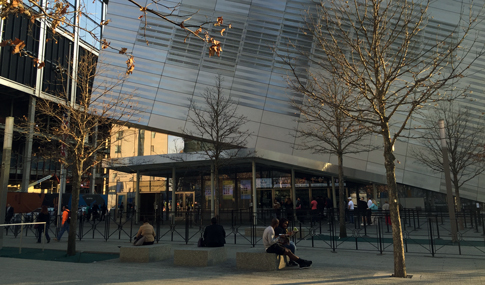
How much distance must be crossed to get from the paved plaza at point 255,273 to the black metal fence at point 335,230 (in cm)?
182

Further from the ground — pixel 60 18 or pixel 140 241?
pixel 60 18

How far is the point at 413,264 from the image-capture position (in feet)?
31.2

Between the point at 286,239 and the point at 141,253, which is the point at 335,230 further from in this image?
the point at 141,253

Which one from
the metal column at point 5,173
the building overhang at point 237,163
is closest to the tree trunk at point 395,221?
the building overhang at point 237,163

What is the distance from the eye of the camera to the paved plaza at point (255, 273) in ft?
24.4

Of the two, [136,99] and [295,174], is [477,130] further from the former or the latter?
[136,99]

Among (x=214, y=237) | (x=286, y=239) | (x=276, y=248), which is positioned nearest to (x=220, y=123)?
(x=214, y=237)

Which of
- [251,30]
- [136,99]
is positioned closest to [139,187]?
[136,99]

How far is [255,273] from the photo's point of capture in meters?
8.45

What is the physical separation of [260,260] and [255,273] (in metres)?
0.45

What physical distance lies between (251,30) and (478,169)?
18877 millimetres

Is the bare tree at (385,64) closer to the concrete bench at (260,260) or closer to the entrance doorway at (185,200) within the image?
the concrete bench at (260,260)

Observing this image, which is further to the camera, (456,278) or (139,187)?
(139,187)

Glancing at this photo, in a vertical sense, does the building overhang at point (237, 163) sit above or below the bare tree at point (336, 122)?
below
